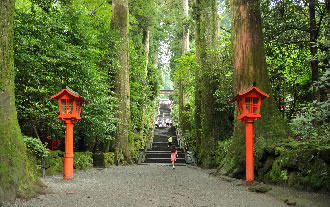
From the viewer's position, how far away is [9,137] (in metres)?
5.72

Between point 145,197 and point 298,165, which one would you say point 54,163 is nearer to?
point 145,197

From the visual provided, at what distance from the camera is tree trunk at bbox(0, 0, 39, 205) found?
5449 millimetres

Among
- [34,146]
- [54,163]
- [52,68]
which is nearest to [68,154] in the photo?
[34,146]

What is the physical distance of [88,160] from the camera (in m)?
13.7

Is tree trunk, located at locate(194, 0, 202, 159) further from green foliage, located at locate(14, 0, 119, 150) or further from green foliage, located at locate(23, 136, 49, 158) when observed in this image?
green foliage, located at locate(23, 136, 49, 158)

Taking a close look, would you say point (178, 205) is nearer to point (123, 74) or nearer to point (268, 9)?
point (268, 9)

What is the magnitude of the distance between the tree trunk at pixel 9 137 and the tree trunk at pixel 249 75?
19.2 feet

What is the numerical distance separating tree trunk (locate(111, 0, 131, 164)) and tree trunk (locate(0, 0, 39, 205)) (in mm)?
10681

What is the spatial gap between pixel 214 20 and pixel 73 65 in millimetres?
7862

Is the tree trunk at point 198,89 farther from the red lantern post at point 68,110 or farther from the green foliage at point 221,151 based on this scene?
the red lantern post at point 68,110

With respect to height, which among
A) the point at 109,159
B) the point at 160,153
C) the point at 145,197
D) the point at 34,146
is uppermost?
the point at 34,146

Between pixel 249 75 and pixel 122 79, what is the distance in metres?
8.63

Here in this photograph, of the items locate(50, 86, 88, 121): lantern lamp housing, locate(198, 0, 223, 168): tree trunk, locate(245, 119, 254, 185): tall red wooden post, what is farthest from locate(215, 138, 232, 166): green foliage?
locate(50, 86, 88, 121): lantern lamp housing

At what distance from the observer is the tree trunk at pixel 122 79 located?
55.9 feet
